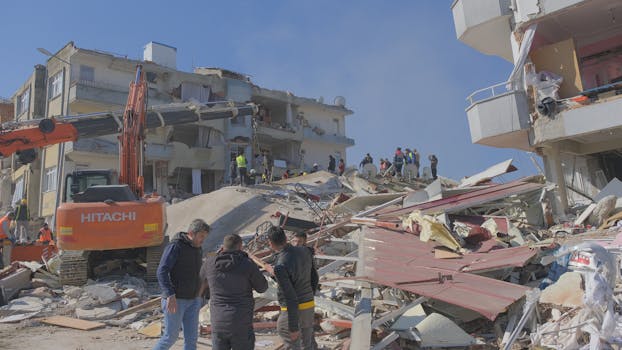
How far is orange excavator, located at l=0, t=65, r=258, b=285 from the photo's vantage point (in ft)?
31.1

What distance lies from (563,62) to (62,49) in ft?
88.3

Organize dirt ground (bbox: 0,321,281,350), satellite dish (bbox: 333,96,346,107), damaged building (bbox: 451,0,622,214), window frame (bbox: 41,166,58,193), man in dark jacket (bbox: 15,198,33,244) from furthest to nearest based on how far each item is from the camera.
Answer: satellite dish (bbox: 333,96,346,107) → window frame (bbox: 41,166,58,193) → man in dark jacket (bbox: 15,198,33,244) → damaged building (bbox: 451,0,622,214) → dirt ground (bbox: 0,321,281,350)

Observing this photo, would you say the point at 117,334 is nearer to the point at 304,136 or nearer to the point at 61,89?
the point at 61,89

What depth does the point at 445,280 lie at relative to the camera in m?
6.29

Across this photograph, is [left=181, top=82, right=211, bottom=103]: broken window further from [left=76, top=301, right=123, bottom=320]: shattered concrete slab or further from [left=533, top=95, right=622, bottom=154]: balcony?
[left=76, top=301, right=123, bottom=320]: shattered concrete slab

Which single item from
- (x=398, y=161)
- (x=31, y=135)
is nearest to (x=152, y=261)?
(x=31, y=135)

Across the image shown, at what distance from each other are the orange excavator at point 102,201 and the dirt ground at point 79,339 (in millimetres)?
2397

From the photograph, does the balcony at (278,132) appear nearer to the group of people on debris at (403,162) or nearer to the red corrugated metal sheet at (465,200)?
the group of people on debris at (403,162)

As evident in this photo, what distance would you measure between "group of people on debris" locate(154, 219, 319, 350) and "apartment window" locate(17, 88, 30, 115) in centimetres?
3260

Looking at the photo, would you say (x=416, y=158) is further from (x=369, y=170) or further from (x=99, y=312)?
(x=99, y=312)

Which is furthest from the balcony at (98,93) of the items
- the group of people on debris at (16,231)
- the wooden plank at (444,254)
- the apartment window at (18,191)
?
the wooden plank at (444,254)

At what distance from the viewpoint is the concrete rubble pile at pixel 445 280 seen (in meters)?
4.82

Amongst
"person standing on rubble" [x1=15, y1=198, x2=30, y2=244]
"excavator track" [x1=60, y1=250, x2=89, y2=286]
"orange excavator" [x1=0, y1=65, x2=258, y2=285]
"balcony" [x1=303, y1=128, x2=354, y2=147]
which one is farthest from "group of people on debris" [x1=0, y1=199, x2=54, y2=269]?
"balcony" [x1=303, y1=128, x2=354, y2=147]

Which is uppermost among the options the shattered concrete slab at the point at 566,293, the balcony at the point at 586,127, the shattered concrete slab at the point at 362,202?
the balcony at the point at 586,127
